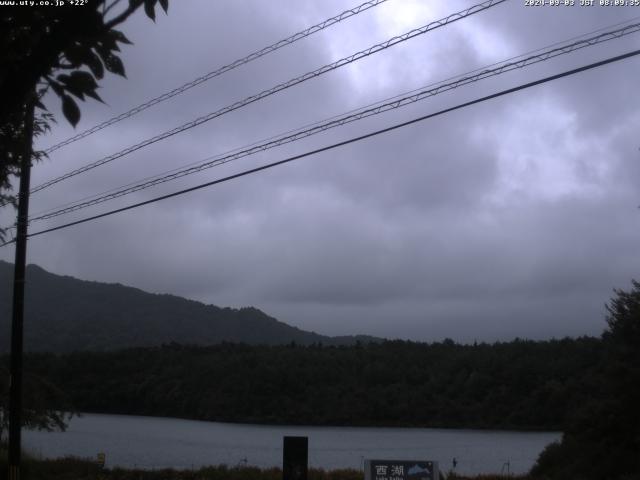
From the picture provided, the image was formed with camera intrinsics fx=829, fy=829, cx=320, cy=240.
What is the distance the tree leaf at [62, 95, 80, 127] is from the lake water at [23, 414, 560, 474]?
23740 millimetres

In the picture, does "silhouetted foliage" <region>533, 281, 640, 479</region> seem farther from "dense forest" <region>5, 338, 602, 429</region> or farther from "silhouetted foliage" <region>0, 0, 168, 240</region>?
"silhouetted foliage" <region>0, 0, 168, 240</region>

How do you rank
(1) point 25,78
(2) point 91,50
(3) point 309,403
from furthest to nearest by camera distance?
1. (3) point 309,403
2. (2) point 91,50
3. (1) point 25,78

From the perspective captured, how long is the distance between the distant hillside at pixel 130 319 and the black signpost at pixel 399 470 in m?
72.9

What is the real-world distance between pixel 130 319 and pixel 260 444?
77.6 meters

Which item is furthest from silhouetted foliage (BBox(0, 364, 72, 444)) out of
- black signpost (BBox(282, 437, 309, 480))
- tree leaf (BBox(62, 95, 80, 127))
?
tree leaf (BBox(62, 95, 80, 127))

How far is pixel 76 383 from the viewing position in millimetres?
43250

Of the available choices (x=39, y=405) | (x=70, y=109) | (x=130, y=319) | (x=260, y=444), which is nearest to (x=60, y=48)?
(x=70, y=109)

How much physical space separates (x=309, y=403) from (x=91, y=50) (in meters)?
45.5

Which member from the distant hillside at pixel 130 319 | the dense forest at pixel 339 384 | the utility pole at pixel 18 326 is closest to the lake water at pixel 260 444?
the dense forest at pixel 339 384

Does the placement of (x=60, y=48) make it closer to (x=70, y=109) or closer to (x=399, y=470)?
(x=70, y=109)

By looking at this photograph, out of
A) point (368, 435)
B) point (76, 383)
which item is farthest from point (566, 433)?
point (76, 383)

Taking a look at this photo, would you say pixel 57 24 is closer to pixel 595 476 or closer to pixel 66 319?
pixel 595 476

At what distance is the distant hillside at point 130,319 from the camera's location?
301 ft

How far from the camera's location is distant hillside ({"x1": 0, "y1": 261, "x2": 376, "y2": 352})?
91.8m
